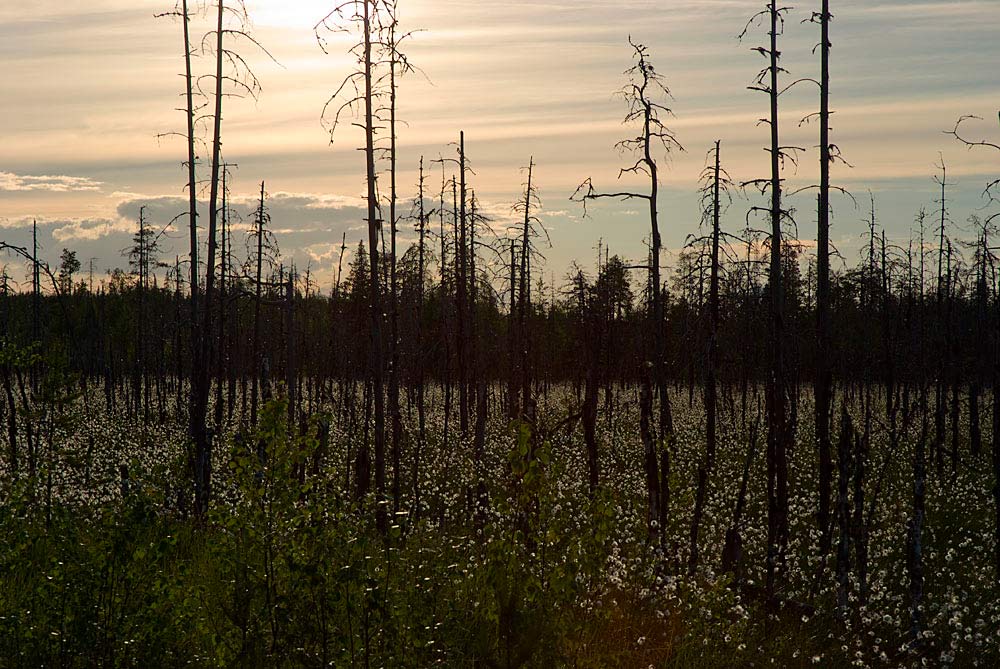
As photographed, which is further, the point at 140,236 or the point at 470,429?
the point at 140,236

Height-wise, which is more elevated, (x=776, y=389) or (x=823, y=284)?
(x=823, y=284)

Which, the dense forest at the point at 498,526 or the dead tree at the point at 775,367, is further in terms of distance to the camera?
the dead tree at the point at 775,367

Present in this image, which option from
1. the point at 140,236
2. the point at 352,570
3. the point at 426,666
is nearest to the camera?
the point at 352,570

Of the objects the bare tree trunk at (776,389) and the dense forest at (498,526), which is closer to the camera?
the dense forest at (498,526)

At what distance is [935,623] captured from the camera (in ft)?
44.3

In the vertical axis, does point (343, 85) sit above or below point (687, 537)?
above

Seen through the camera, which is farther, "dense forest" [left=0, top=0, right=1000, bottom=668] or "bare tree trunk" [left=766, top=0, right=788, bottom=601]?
"bare tree trunk" [left=766, top=0, right=788, bottom=601]

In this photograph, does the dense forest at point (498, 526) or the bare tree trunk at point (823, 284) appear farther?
the bare tree trunk at point (823, 284)

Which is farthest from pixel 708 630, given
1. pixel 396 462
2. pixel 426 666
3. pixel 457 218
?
pixel 457 218

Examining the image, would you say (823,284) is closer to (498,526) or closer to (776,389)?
(776,389)

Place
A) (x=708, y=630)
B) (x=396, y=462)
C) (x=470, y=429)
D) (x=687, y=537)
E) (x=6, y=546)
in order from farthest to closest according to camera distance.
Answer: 1. (x=470, y=429)
2. (x=396, y=462)
3. (x=687, y=537)
4. (x=708, y=630)
5. (x=6, y=546)

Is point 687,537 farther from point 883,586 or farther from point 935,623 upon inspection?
point 935,623

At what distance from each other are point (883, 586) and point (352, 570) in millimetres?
11722

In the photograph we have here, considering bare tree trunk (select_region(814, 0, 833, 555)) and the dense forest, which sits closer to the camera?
the dense forest
